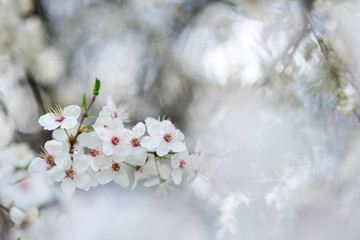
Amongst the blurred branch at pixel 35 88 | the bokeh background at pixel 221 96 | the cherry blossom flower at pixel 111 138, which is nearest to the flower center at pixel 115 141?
the cherry blossom flower at pixel 111 138

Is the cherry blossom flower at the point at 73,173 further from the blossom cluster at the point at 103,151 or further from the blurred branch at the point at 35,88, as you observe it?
the blurred branch at the point at 35,88

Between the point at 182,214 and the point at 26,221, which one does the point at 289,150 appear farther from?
the point at 26,221

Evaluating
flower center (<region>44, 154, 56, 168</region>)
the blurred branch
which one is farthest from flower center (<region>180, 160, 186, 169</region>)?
the blurred branch

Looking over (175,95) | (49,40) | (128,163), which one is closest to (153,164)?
(128,163)

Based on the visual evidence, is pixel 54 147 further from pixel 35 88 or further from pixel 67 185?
pixel 35 88

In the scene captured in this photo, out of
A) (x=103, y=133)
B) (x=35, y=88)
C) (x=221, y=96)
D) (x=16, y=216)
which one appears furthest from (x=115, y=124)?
(x=35, y=88)

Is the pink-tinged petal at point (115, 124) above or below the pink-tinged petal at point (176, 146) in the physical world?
above

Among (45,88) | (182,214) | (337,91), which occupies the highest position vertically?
(337,91)

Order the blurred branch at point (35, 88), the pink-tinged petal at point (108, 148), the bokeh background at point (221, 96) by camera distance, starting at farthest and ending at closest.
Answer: the blurred branch at point (35, 88)
the bokeh background at point (221, 96)
the pink-tinged petal at point (108, 148)
